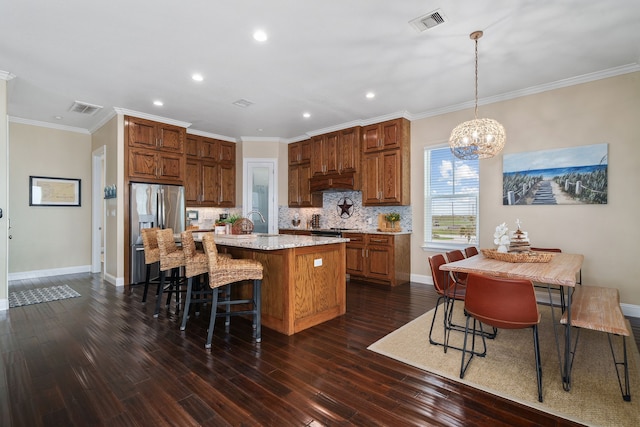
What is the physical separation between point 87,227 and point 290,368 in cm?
611

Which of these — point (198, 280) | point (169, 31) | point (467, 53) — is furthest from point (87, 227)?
point (467, 53)

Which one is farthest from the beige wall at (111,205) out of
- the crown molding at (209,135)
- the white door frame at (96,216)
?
the crown molding at (209,135)

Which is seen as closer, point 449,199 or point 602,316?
point 602,316

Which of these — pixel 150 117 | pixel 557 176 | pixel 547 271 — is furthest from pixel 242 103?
pixel 557 176

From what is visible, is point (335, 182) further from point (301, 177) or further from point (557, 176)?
point (557, 176)

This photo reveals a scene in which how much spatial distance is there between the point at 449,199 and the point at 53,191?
24.4 ft

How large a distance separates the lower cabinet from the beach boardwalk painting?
1.76 metres

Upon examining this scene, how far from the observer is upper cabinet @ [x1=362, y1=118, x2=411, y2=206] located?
545 cm

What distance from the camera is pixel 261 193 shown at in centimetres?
720

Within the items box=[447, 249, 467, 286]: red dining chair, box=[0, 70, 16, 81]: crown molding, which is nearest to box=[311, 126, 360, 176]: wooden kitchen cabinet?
box=[447, 249, 467, 286]: red dining chair

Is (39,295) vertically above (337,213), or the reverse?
(337,213)

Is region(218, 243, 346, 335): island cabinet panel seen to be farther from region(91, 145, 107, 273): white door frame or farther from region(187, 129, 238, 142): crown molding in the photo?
region(91, 145, 107, 273): white door frame

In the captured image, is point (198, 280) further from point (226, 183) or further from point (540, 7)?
point (540, 7)

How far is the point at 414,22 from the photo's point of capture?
9.34ft
